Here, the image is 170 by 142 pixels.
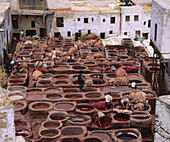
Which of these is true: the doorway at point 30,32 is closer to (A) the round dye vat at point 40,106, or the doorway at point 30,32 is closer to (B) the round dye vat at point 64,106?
(A) the round dye vat at point 40,106

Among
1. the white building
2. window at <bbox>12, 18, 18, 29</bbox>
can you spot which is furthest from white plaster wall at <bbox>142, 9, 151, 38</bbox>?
the white building

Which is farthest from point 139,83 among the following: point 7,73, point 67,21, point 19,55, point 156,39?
point 67,21

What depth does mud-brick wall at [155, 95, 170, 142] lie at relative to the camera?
798cm

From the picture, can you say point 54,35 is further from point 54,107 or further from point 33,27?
point 54,107

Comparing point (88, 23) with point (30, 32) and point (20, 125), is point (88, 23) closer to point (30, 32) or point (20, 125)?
point (30, 32)

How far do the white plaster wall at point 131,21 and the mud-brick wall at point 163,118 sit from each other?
30119 millimetres

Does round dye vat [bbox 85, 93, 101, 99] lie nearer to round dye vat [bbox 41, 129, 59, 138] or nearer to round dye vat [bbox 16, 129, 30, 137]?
round dye vat [bbox 41, 129, 59, 138]

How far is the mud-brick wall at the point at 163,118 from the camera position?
7977mm

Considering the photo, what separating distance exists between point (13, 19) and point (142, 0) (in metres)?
17.9

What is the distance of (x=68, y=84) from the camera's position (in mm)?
20656

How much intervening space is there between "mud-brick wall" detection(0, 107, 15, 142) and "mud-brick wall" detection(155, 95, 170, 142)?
3981 mm

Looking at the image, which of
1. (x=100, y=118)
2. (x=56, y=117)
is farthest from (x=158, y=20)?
(x=56, y=117)

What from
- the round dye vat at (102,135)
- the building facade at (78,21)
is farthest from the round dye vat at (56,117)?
the building facade at (78,21)

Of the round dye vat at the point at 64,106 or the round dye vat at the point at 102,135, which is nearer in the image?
the round dye vat at the point at 102,135
